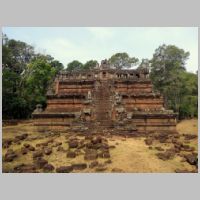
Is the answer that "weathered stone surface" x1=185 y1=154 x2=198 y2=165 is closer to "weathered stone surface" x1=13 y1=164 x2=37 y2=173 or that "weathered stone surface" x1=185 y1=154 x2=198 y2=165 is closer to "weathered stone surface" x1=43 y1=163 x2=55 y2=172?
"weathered stone surface" x1=43 y1=163 x2=55 y2=172

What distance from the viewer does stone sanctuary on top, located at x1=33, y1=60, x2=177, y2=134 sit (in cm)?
1923

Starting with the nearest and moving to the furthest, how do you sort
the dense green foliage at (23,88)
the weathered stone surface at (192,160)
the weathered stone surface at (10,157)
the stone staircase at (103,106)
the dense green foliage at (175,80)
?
1. the weathered stone surface at (192,160)
2. the weathered stone surface at (10,157)
3. the stone staircase at (103,106)
4. the dense green foliage at (23,88)
5. the dense green foliage at (175,80)

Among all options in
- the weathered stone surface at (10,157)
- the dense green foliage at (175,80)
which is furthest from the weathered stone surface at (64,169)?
the dense green foliage at (175,80)

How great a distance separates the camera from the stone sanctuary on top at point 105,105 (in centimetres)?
1923

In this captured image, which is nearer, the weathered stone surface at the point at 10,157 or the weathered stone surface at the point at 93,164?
the weathered stone surface at the point at 93,164

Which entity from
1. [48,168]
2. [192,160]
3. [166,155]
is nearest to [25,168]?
[48,168]

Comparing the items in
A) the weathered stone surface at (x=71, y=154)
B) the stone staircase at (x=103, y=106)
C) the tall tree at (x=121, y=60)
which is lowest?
the weathered stone surface at (x=71, y=154)

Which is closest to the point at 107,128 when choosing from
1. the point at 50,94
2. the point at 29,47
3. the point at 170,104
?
the point at 50,94

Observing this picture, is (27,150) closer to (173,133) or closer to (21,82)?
(173,133)

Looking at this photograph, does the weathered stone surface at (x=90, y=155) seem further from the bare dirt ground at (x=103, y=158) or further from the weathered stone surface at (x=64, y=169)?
the weathered stone surface at (x=64, y=169)

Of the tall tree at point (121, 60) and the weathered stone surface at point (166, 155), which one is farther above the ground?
the tall tree at point (121, 60)

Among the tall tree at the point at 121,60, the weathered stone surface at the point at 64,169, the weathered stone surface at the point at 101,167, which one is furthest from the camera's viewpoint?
the tall tree at the point at 121,60

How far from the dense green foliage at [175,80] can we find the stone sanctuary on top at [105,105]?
1771 cm

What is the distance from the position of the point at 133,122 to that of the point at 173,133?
293 centimetres
